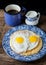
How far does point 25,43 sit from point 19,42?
0.03 metres

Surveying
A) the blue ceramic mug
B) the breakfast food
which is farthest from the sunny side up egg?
the blue ceramic mug

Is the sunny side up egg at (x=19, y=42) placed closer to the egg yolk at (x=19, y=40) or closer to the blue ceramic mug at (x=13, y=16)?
the egg yolk at (x=19, y=40)

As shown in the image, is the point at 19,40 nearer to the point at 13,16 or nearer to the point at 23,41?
the point at 23,41

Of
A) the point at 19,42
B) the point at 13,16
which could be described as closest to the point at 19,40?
the point at 19,42

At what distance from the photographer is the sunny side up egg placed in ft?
3.15

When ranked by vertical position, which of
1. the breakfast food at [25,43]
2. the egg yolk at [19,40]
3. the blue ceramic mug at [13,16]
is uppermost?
the blue ceramic mug at [13,16]

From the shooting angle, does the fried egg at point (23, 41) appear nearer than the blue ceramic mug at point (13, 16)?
Yes

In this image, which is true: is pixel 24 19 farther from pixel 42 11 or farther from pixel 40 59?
pixel 40 59

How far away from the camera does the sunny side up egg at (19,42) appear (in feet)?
3.15

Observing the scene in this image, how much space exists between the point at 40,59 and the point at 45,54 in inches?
1.5

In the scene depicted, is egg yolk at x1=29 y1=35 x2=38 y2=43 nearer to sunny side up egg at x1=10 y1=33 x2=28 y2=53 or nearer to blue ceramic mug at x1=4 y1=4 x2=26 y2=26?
sunny side up egg at x1=10 y1=33 x2=28 y2=53

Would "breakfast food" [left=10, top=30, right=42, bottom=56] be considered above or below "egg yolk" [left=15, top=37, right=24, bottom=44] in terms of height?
below

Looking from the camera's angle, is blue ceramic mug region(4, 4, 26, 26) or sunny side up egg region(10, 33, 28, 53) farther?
blue ceramic mug region(4, 4, 26, 26)

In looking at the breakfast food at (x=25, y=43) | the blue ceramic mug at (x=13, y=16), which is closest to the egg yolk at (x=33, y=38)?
the breakfast food at (x=25, y=43)
